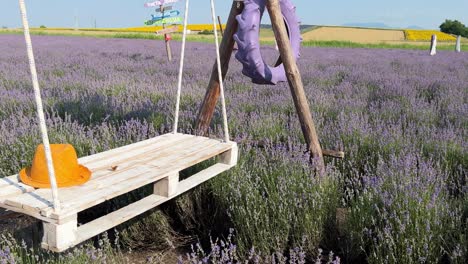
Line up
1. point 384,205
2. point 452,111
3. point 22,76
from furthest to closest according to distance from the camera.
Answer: point 22,76 → point 452,111 → point 384,205

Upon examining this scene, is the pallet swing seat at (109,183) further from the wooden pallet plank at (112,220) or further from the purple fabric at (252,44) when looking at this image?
the purple fabric at (252,44)

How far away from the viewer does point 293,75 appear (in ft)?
10.3

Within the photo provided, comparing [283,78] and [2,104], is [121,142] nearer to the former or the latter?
[283,78]

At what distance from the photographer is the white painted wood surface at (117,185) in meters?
1.65

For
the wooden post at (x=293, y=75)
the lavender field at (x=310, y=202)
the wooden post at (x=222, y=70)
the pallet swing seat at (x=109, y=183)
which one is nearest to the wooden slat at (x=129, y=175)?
the pallet swing seat at (x=109, y=183)

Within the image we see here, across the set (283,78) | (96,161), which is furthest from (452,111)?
(96,161)

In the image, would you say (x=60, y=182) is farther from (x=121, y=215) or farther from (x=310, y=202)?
(x=310, y=202)

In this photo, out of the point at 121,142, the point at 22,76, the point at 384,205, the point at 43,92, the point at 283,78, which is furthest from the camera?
the point at 22,76

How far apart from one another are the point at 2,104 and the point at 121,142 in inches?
89.1

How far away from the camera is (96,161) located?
2391 mm

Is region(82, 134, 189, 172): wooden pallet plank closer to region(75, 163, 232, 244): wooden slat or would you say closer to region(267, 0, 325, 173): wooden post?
region(75, 163, 232, 244): wooden slat

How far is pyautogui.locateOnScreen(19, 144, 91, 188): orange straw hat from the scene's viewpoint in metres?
1.96

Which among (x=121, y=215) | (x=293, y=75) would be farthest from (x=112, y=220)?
(x=293, y=75)

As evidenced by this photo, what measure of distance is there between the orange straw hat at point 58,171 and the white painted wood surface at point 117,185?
43 mm
